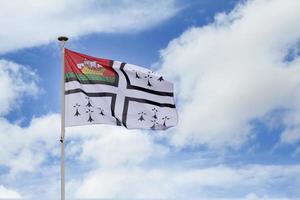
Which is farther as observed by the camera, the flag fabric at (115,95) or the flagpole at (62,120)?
the flag fabric at (115,95)

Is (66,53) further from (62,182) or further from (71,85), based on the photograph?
(62,182)

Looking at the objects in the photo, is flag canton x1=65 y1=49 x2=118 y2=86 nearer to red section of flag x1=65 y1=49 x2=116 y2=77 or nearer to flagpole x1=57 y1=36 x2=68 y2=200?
red section of flag x1=65 y1=49 x2=116 y2=77

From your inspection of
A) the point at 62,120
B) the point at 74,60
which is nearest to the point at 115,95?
the point at 74,60

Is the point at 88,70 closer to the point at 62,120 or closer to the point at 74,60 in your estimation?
the point at 74,60

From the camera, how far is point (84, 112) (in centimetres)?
4162

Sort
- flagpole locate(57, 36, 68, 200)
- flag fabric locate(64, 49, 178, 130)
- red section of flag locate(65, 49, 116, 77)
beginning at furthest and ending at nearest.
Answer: red section of flag locate(65, 49, 116, 77)
flag fabric locate(64, 49, 178, 130)
flagpole locate(57, 36, 68, 200)

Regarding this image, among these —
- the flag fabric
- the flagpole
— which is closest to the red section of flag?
the flag fabric

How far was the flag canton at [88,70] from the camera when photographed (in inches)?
1656

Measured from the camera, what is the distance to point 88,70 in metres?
42.6

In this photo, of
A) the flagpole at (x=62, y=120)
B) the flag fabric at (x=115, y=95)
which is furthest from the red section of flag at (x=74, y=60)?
the flagpole at (x=62, y=120)

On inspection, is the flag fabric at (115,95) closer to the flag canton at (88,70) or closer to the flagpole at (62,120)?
the flag canton at (88,70)

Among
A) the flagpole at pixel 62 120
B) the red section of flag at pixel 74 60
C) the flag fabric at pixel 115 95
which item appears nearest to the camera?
the flagpole at pixel 62 120

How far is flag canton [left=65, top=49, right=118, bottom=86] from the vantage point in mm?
42062

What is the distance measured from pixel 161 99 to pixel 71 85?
5.52m
